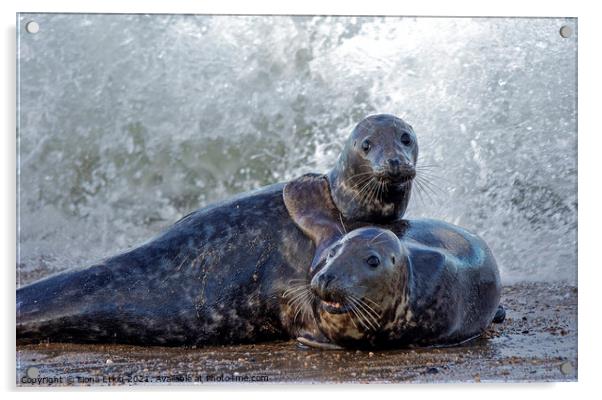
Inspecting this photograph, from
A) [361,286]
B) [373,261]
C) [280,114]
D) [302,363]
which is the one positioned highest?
[280,114]

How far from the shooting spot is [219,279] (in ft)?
25.5

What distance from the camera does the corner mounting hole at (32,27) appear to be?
24.9 ft

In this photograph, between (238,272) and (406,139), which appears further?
(238,272)

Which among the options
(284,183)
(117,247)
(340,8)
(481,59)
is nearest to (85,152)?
(117,247)

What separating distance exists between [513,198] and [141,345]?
2.31m

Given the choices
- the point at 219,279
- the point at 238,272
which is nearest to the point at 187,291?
the point at 219,279

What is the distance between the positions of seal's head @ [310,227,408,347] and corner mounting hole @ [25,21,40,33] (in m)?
1.92

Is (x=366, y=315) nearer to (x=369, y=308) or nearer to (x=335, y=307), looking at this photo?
(x=369, y=308)

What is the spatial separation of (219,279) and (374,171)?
103 cm

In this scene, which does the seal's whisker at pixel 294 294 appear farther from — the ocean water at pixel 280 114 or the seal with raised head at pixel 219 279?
the ocean water at pixel 280 114

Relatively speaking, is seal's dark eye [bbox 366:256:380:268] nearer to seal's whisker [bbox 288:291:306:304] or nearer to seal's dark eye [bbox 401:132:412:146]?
seal's whisker [bbox 288:291:306:304]

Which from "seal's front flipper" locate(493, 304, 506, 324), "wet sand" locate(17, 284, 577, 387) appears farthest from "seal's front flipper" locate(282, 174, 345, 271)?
"seal's front flipper" locate(493, 304, 506, 324)

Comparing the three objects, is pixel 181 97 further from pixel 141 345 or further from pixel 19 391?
pixel 19 391

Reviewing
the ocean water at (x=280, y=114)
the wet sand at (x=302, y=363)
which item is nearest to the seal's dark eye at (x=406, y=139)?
the ocean water at (x=280, y=114)
